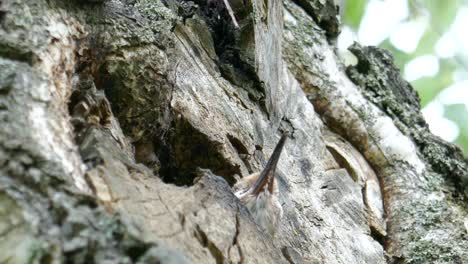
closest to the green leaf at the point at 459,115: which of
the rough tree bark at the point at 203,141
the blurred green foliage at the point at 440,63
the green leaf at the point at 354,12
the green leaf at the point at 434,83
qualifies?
the blurred green foliage at the point at 440,63

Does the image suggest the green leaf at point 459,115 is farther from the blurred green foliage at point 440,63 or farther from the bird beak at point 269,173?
→ the bird beak at point 269,173

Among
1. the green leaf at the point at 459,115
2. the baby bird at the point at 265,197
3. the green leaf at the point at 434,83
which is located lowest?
the baby bird at the point at 265,197

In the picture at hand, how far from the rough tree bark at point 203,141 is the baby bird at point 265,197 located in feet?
0.49

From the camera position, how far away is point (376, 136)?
15.9 ft

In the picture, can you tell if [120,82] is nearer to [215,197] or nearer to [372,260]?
[215,197]

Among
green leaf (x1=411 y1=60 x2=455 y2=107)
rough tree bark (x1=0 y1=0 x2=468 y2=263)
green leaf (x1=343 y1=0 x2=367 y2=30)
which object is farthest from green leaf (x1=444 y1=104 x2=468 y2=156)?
green leaf (x1=343 y1=0 x2=367 y2=30)

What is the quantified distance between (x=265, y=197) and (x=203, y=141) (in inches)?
16.9

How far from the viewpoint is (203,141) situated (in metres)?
2.85

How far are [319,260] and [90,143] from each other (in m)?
1.56

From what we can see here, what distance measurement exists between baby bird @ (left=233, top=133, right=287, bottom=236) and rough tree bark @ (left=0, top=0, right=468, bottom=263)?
15 centimetres

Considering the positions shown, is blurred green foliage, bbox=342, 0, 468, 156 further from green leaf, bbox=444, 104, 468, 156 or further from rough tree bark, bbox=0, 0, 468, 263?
rough tree bark, bbox=0, 0, 468, 263

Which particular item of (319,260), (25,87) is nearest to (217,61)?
(319,260)

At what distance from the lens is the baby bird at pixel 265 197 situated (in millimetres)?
2584

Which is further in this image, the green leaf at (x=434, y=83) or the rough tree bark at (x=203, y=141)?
the green leaf at (x=434, y=83)
